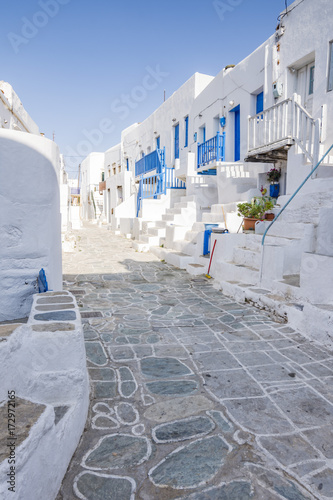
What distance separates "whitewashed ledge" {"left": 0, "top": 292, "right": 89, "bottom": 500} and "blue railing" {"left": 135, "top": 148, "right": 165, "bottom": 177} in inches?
530

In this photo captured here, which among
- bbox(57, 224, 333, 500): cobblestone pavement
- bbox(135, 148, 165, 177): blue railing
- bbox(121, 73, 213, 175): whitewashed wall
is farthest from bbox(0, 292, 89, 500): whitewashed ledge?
bbox(121, 73, 213, 175): whitewashed wall

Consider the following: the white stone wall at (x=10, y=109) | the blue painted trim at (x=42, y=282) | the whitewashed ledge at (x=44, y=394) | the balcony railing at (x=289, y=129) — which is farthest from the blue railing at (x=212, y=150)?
the whitewashed ledge at (x=44, y=394)

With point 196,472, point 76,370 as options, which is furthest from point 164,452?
point 76,370

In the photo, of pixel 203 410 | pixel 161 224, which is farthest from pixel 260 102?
pixel 203 410

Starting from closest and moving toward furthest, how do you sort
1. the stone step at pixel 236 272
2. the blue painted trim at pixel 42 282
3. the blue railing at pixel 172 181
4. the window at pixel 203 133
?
the blue painted trim at pixel 42 282 < the stone step at pixel 236 272 < the window at pixel 203 133 < the blue railing at pixel 172 181

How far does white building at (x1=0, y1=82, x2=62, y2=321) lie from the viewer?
299 cm

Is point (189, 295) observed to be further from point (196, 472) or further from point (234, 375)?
point (196, 472)

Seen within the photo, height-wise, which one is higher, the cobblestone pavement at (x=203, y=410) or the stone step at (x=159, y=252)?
the stone step at (x=159, y=252)

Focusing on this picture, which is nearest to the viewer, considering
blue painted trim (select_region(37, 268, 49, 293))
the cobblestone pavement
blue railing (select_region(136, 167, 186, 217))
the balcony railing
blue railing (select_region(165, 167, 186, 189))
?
the cobblestone pavement

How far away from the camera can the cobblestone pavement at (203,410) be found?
5.58 feet

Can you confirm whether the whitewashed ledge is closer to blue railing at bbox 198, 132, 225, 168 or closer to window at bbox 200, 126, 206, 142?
blue railing at bbox 198, 132, 225, 168

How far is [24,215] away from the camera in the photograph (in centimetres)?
308

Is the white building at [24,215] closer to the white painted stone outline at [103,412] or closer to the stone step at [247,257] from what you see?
the white painted stone outline at [103,412]

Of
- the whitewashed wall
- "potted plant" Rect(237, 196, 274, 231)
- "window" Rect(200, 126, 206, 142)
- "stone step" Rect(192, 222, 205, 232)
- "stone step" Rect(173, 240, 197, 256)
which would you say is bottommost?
"stone step" Rect(173, 240, 197, 256)
